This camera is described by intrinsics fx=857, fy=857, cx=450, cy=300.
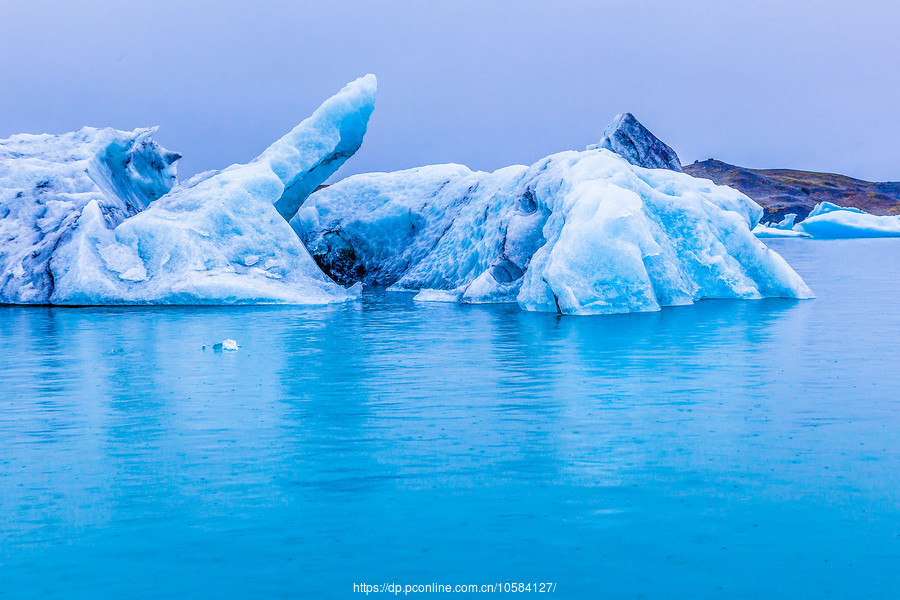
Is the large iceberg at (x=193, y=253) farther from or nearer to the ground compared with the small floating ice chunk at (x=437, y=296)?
farther from the ground

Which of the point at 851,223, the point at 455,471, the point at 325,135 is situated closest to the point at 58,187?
the point at 325,135

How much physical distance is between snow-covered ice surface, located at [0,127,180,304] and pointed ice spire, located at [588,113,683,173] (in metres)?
13.1


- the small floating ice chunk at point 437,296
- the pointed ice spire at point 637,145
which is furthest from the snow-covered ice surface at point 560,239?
the pointed ice spire at point 637,145

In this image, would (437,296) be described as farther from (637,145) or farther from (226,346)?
(226,346)

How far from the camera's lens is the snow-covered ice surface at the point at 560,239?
1534cm

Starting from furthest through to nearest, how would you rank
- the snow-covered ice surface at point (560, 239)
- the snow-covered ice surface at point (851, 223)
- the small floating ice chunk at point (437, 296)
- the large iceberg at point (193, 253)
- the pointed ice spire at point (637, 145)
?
the snow-covered ice surface at point (851, 223)
the pointed ice spire at point (637, 145)
the small floating ice chunk at point (437, 296)
the large iceberg at point (193, 253)
the snow-covered ice surface at point (560, 239)

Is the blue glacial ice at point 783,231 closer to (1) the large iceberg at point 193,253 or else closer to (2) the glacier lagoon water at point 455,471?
(1) the large iceberg at point 193,253

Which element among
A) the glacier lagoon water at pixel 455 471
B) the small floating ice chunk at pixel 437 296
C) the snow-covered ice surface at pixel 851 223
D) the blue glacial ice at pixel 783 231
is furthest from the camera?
the blue glacial ice at pixel 783 231

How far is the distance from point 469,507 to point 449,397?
2.97m

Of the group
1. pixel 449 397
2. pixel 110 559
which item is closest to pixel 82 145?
pixel 449 397

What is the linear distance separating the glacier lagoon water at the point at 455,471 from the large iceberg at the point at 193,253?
7.34 m

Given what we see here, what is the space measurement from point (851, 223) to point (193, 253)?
5670 centimetres

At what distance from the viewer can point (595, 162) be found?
18.1 meters

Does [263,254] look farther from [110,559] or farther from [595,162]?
[110,559]
